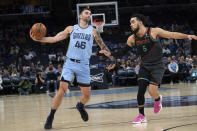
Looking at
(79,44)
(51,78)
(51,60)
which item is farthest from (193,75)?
(79,44)

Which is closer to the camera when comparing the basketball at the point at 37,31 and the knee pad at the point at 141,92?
the basketball at the point at 37,31

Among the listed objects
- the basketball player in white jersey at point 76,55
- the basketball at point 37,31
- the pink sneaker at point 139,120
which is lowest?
the pink sneaker at point 139,120

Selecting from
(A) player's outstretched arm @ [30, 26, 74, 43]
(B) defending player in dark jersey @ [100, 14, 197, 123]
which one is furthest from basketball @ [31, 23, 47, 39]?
(B) defending player in dark jersey @ [100, 14, 197, 123]

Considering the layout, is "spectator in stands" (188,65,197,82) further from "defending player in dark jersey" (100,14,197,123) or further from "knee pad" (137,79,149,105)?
"knee pad" (137,79,149,105)

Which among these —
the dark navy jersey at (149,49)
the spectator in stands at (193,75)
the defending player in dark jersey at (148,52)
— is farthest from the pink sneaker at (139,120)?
the spectator in stands at (193,75)

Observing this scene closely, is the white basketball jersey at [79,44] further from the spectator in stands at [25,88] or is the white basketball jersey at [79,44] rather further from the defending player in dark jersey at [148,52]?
the spectator in stands at [25,88]

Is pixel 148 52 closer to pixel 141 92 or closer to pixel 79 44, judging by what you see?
pixel 141 92

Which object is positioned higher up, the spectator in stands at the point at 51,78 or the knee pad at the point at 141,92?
the knee pad at the point at 141,92

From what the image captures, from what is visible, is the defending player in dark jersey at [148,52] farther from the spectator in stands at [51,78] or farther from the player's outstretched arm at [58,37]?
the spectator in stands at [51,78]

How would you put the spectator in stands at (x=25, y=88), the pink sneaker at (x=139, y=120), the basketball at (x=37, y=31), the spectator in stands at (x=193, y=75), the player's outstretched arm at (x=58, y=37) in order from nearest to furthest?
Answer: the basketball at (x=37, y=31) → the player's outstretched arm at (x=58, y=37) → the pink sneaker at (x=139, y=120) → the spectator in stands at (x=25, y=88) → the spectator in stands at (x=193, y=75)

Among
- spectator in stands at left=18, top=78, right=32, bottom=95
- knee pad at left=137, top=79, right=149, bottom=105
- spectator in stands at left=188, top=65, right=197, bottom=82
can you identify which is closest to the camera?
knee pad at left=137, top=79, right=149, bottom=105

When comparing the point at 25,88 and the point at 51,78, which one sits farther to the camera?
the point at 51,78

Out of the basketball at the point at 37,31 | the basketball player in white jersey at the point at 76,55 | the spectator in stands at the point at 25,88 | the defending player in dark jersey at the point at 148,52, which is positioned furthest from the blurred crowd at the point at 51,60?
the basketball at the point at 37,31

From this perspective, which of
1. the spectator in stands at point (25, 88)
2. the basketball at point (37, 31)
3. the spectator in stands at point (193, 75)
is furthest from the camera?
the spectator in stands at point (193, 75)
